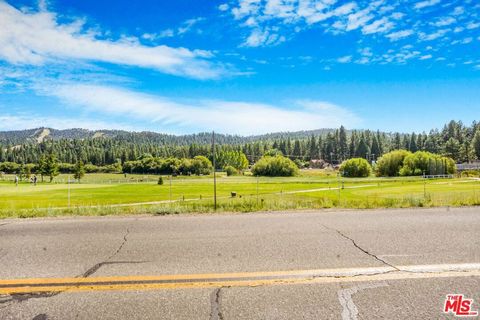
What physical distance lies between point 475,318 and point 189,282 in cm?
340

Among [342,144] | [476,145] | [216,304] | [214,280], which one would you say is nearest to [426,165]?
[476,145]

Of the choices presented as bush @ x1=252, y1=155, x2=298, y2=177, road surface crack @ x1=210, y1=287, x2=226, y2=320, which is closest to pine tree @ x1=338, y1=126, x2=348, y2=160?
bush @ x1=252, y1=155, x2=298, y2=177

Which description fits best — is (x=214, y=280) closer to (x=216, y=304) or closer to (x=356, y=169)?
(x=216, y=304)

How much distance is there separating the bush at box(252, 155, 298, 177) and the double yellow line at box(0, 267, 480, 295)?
10450 centimetres

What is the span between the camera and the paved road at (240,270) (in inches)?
162

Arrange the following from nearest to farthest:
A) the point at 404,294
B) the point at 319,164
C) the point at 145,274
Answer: the point at 404,294 → the point at 145,274 → the point at 319,164

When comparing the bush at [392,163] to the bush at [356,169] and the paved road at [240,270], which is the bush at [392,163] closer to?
the bush at [356,169]

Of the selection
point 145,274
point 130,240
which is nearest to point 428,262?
point 145,274

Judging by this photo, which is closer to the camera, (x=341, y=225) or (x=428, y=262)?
(x=428, y=262)

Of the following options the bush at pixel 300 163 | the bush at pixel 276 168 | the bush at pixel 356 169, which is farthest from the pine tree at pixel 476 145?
the bush at pixel 300 163

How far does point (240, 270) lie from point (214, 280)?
533 millimetres

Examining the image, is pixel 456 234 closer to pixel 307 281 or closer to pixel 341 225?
pixel 341 225

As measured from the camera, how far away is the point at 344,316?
12.8ft

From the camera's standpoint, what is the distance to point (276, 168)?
11175 centimetres
